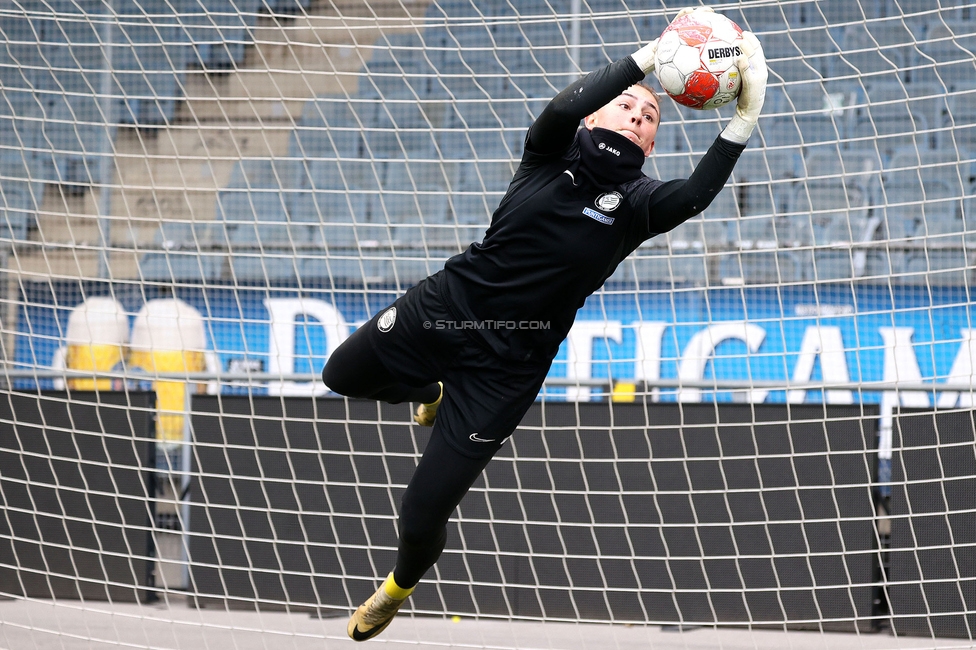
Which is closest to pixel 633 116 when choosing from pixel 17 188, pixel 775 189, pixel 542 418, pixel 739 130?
pixel 739 130

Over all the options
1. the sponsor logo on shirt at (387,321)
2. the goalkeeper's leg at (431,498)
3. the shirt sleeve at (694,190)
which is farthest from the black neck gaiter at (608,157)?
the goalkeeper's leg at (431,498)

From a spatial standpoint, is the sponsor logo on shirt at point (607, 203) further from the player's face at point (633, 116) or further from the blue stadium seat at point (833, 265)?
the blue stadium seat at point (833, 265)

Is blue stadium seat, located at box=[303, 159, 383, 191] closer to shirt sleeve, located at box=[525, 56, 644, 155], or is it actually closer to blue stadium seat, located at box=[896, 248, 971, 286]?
blue stadium seat, located at box=[896, 248, 971, 286]

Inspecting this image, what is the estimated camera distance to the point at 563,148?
297 cm

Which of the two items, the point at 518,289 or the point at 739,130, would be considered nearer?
the point at 739,130

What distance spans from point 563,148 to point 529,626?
11.3ft

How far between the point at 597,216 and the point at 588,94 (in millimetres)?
424

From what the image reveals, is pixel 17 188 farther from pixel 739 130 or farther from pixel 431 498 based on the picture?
pixel 739 130

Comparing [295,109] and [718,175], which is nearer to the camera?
[718,175]

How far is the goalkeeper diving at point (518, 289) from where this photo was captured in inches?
117

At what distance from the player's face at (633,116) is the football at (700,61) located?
0.28 m

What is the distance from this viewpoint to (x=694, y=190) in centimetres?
282

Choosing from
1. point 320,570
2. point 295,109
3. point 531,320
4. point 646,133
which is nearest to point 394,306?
point 531,320

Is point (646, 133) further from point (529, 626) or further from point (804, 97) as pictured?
point (804, 97)
